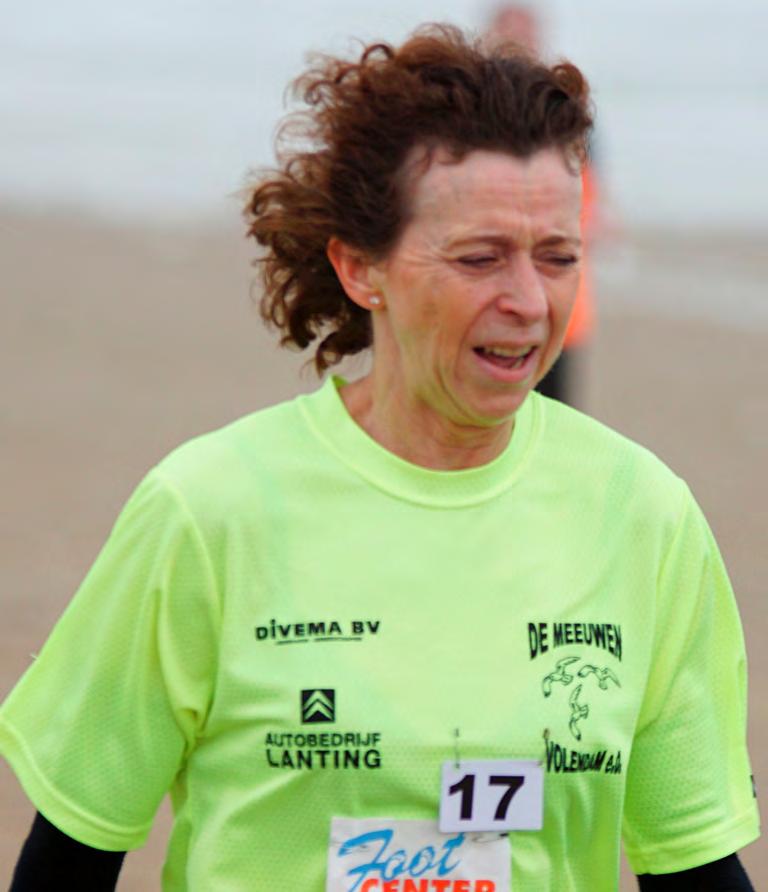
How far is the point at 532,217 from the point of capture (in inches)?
125

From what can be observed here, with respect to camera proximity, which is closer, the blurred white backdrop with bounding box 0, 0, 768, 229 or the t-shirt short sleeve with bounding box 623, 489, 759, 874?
the t-shirt short sleeve with bounding box 623, 489, 759, 874

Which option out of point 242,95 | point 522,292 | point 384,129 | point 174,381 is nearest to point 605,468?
point 522,292

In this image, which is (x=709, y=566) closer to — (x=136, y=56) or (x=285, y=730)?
(x=285, y=730)

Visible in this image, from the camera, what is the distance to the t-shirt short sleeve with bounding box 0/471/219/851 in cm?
321

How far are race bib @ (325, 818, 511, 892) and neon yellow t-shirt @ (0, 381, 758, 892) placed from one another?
0.02 meters

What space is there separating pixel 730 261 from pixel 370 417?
11977mm

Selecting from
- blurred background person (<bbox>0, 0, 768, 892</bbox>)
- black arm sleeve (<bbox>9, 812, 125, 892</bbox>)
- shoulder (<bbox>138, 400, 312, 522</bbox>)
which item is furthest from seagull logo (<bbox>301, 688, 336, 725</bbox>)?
blurred background person (<bbox>0, 0, 768, 892</bbox>)

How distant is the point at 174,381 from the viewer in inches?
464

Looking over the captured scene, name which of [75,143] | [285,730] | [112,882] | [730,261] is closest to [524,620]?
[285,730]

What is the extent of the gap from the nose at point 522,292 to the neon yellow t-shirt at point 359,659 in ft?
0.93

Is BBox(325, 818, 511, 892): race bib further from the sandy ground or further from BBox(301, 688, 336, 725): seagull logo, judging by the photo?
the sandy ground

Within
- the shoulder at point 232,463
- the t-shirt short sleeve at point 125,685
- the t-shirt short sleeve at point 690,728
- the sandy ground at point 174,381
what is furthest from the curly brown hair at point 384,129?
the sandy ground at point 174,381

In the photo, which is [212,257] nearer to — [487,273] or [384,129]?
[384,129]

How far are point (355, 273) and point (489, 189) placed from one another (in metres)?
0.29
